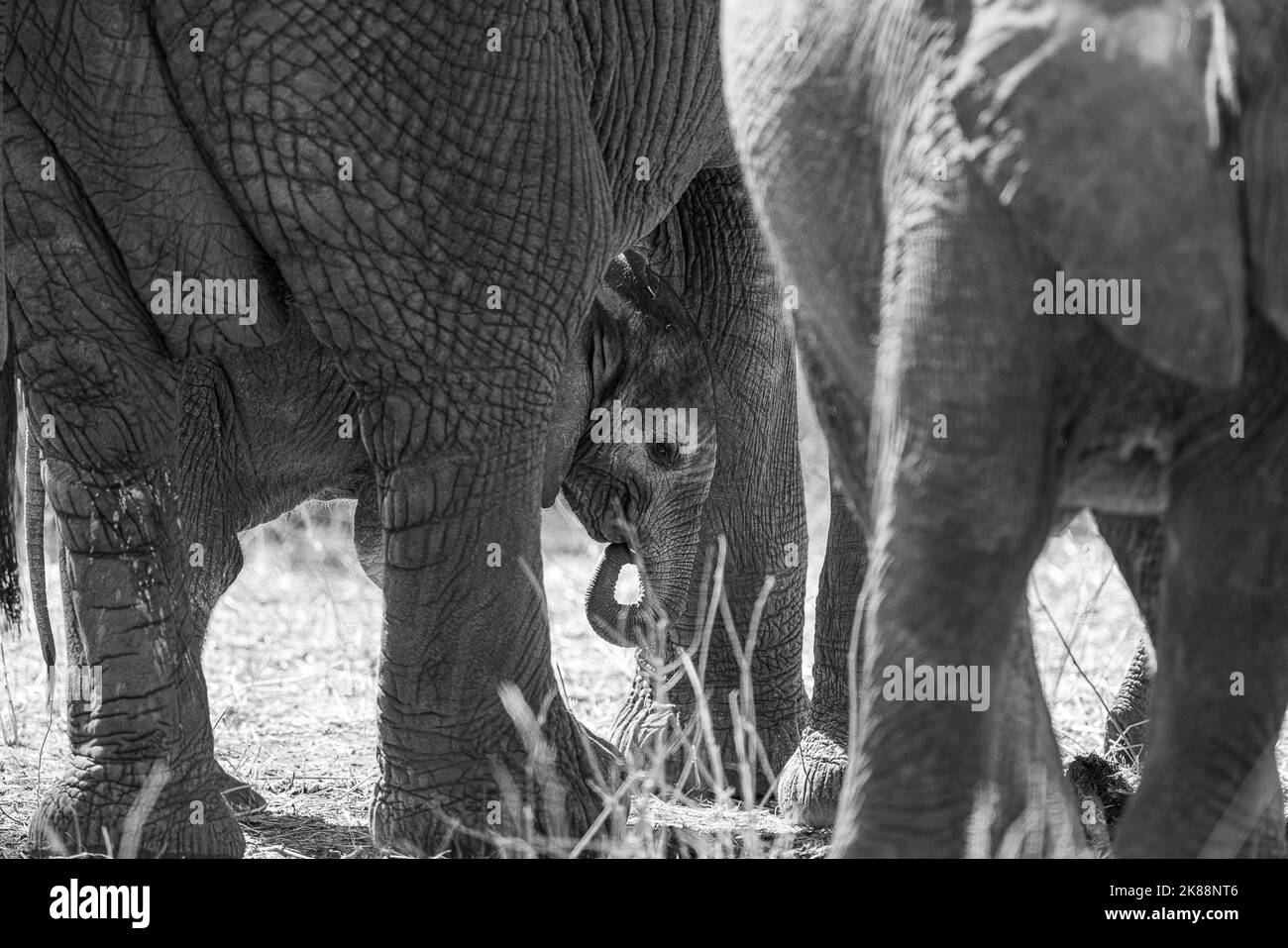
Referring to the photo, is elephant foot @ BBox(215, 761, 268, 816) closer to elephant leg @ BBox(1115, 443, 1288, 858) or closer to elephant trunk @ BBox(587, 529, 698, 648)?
elephant trunk @ BBox(587, 529, 698, 648)

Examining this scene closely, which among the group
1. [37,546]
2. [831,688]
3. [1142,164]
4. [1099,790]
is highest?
[1142,164]

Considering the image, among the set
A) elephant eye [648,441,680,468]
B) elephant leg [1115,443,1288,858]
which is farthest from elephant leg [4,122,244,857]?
elephant leg [1115,443,1288,858]

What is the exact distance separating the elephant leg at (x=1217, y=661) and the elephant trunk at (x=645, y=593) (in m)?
2.17

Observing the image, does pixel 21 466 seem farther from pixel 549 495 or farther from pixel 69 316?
pixel 69 316

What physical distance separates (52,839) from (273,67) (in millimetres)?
1421

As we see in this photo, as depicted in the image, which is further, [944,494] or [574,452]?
[574,452]

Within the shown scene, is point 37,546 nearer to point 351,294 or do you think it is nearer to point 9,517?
point 9,517

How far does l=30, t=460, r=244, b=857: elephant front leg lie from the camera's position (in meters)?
3.51

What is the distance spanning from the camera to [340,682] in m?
5.77

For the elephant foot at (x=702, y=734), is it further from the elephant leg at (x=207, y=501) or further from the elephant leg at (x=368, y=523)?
the elephant leg at (x=207, y=501)

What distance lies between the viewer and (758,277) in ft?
16.4

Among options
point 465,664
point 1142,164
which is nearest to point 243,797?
point 465,664

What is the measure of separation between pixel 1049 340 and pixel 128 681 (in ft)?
6.25
